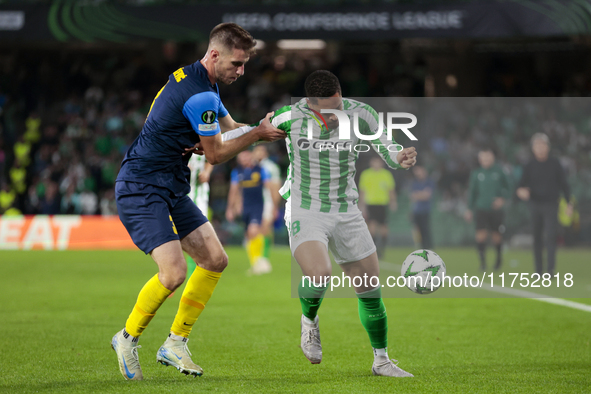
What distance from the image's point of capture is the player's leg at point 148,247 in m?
Result: 4.82

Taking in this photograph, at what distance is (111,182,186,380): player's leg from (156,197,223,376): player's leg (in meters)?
0.19

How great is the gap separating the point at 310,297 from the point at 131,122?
825 inches

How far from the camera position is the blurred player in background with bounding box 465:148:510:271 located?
1358cm

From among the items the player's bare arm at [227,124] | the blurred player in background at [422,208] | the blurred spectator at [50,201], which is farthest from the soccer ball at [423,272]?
the blurred spectator at [50,201]

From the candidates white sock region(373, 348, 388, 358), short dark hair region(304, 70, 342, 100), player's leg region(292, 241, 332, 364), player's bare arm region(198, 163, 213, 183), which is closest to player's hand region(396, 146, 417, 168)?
short dark hair region(304, 70, 342, 100)

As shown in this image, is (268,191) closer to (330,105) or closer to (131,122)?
(330,105)

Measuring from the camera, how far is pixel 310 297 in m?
5.23

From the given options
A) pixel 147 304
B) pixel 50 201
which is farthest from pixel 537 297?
pixel 50 201

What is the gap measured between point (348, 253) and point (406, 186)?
16.2 m

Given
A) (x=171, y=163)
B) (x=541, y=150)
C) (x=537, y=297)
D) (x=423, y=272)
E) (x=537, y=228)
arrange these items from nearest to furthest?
1. (x=171, y=163)
2. (x=423, y=272)
3. (x=537, y=297)
4. (x=541, y=150)
5. (x=537, y=228)

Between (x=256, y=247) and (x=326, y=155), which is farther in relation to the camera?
(x=256, y=247)

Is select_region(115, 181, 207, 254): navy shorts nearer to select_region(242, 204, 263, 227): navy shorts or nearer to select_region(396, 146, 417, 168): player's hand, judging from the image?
select_region(396, 146, 417, 168): player's hand

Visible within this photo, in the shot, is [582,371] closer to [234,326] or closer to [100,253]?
[234,326]

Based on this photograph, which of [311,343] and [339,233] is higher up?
[339,233]
